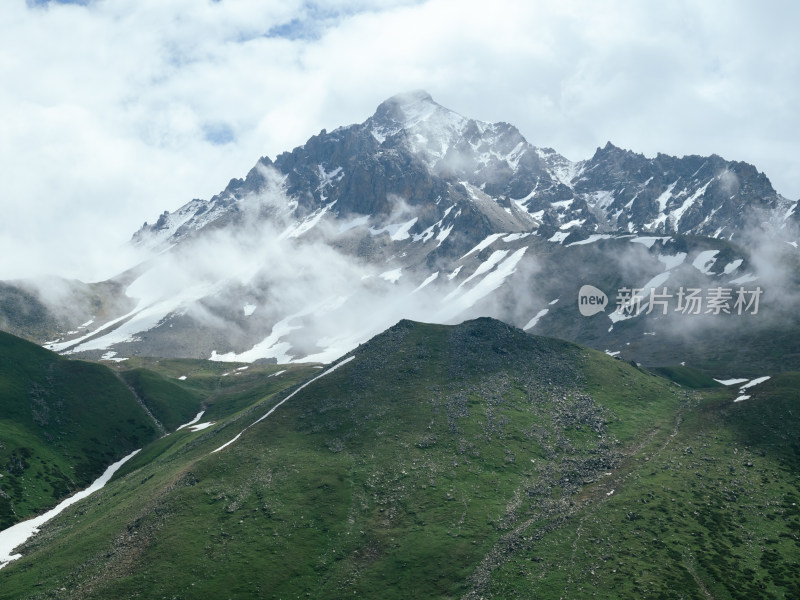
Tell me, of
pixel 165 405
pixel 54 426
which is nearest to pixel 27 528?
pixel 54 426

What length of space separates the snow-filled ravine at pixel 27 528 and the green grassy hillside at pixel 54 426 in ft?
5.92

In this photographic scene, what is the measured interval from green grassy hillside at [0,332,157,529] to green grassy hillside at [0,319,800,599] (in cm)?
1516

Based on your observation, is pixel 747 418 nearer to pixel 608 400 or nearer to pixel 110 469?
pixel 608 400

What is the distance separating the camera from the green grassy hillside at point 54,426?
123875 mm

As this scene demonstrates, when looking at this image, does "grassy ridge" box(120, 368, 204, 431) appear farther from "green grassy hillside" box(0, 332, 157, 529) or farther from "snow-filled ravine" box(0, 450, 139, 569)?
"snow-filled ravine" box(0, 450, 139, 569)

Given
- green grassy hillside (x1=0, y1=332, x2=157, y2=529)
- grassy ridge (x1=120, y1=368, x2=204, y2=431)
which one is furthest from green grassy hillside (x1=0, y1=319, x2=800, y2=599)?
grassy ridge (x1=120, y1=368, x2=204, y2=431)

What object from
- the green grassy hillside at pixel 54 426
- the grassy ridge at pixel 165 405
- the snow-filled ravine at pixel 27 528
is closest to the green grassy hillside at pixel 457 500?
the snow-filled ravine at pixel 27 528

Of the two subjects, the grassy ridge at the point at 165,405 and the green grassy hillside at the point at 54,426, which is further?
the grassy ridge at the point at 165,405

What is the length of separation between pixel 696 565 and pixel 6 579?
8648 centimetres

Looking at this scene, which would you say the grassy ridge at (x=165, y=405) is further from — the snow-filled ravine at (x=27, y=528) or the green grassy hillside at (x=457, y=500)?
the green grassy hillside at (x=457, y=500)

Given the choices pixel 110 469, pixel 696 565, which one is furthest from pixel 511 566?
pixel 110 469

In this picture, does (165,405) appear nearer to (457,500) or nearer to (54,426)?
(54,426)

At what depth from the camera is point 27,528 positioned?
107625 mm

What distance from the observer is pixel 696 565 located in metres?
70.9
